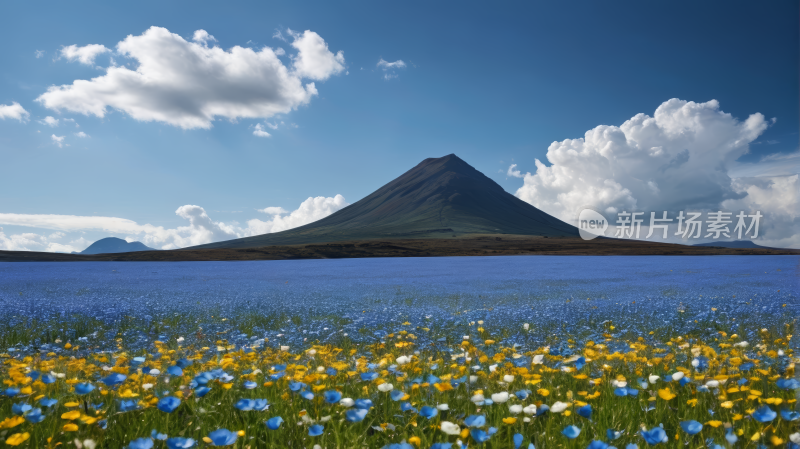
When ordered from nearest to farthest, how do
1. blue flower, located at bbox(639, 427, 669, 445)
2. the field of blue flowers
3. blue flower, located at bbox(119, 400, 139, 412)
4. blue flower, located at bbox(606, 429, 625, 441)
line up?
blue flower, located at bbox(639, 427, 669, 445) < blue flower, located at bbox(606, 429, 625, 441) < the field of blue flowers < blue flower, located at bbox(119, 400, 139, 412)

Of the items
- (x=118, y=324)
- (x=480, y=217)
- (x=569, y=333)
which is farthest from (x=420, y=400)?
(x=480, y=217)

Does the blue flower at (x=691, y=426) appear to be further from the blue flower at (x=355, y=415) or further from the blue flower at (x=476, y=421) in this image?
the blue flower at (x=355, y=415)

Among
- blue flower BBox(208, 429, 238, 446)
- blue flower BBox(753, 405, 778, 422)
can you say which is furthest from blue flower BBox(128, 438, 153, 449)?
blue flower BBox(753, 405, 778, 422)

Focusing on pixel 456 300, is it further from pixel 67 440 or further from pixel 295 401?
pixel 67 440

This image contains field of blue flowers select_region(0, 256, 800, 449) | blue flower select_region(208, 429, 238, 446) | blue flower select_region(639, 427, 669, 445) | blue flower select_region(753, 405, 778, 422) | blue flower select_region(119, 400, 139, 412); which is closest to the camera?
blue flower select_region(208, 429, 238, 446)

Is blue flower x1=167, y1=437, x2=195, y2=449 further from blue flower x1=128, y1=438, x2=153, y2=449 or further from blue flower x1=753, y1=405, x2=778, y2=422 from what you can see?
blue flower x1=753, y1=405, x2=778, y2=422

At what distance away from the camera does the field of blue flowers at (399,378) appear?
8.36 feet

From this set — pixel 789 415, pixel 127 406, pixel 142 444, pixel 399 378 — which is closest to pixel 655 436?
pixel 789 415

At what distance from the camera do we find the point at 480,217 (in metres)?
191

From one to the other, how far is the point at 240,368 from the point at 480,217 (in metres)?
191

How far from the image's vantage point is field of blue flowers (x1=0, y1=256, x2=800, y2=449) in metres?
2.55

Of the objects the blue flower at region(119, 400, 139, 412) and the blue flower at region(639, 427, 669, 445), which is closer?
the blue flower at region(639, 427, 669, 445)

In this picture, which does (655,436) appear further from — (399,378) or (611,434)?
(399,378)

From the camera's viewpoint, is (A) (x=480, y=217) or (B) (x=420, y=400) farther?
(A) (x=480, y=217)
